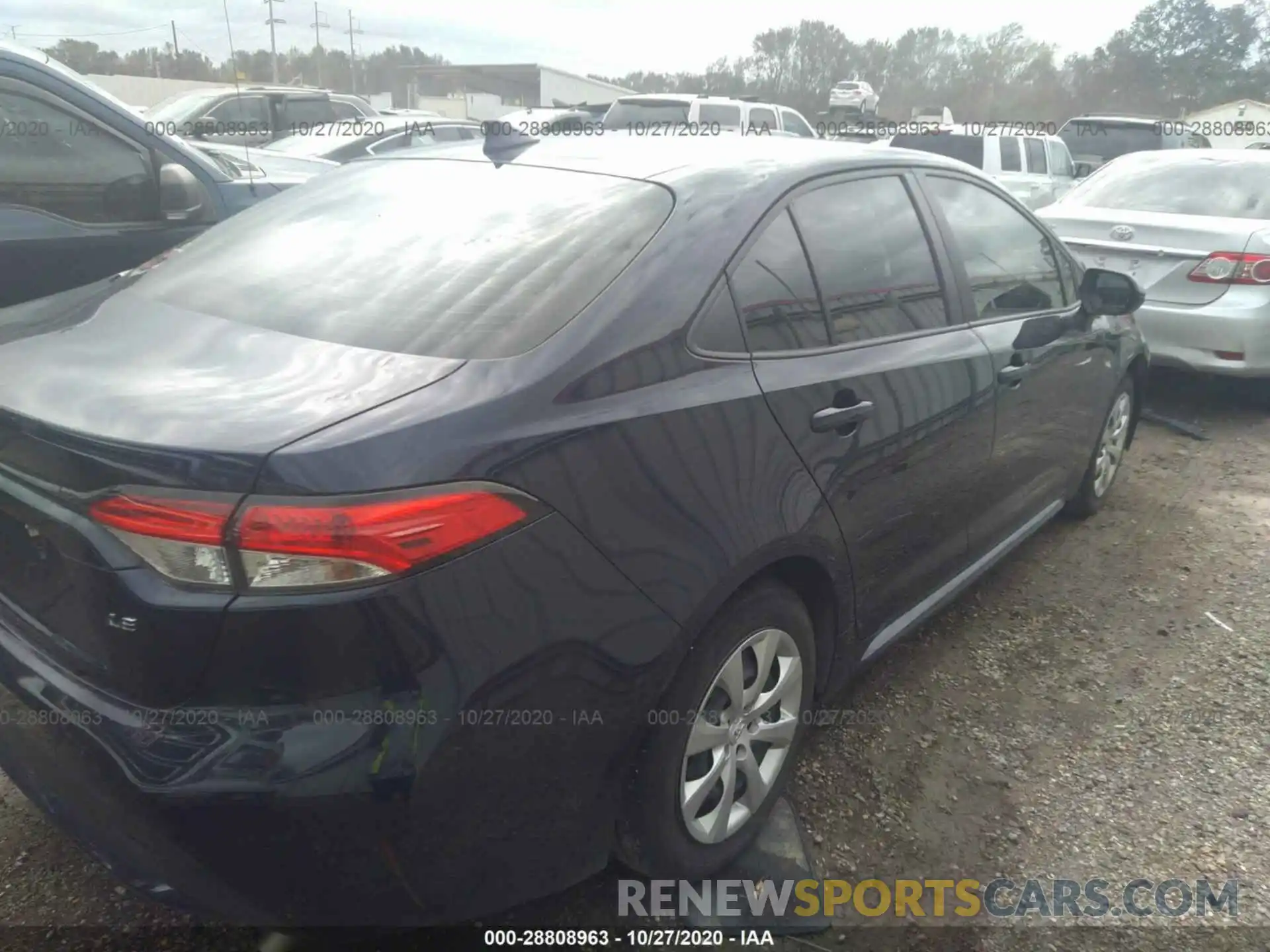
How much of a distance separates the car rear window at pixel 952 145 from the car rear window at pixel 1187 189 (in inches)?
179

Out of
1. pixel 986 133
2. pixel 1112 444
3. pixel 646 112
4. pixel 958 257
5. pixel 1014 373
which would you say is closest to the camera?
pixel 958 257

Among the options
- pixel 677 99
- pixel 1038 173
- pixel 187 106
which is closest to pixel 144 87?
pixel 187 106

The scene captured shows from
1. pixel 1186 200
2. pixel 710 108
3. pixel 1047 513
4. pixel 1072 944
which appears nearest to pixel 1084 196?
pixel 1186 200

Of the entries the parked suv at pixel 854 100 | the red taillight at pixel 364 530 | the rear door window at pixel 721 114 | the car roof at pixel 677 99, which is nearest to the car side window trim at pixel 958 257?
the red taillight at pixel 364 530

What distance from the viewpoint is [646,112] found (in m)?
15.1

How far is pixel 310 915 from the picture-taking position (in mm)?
1632

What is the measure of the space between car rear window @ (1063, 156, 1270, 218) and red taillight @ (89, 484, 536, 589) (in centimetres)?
661

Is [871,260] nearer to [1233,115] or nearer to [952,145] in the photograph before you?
[952,145]

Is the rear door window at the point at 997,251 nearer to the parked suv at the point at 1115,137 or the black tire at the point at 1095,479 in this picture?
the black tire at the point at 1095,479

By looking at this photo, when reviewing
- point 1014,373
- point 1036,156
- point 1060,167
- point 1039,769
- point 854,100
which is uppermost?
point 854,100

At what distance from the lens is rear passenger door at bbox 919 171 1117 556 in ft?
10.2

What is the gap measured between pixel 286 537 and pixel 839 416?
1.34 meters

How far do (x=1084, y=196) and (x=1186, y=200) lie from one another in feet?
2.21

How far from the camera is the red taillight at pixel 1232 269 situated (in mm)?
5727
